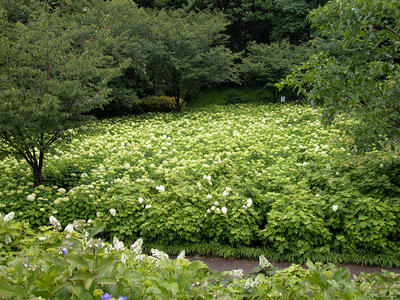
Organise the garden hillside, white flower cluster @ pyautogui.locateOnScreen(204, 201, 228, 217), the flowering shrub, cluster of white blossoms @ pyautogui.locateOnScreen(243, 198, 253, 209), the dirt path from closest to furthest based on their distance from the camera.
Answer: the dirt path, the garden hillside, white flower cluster @ pyautogui.locateOnScreen(204, 201, 228, 217), cluster of white blossoms @ pyautogui.locateOnScreen(243, 198, 253, 209), the flowering shrub

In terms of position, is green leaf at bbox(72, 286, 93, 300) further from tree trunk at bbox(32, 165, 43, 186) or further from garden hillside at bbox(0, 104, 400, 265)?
tree trunk at bbox(32, 165, 43, 186)

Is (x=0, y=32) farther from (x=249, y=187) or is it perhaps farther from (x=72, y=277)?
(x=72, y=277)

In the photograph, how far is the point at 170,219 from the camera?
461cm

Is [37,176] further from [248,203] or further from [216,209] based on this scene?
[248,203]

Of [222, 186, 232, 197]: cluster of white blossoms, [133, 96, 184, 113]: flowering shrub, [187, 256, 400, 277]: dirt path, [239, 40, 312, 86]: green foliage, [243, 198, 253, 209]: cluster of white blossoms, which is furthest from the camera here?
[239, 40, 312, 86]: green foliage

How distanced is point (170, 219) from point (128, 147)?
3.49m

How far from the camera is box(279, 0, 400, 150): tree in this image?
4134mm

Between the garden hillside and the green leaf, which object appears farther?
the garden hillside

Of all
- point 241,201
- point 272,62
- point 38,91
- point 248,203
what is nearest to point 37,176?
point 38,91

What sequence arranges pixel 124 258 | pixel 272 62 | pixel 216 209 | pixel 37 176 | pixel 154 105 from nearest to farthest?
pixel 124 258 → pixel 216 209 → pixel 37 176 → pixel 154 105 → pixel 272 62

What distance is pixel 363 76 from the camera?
4.40 m

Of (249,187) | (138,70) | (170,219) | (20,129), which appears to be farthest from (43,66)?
(138,70)

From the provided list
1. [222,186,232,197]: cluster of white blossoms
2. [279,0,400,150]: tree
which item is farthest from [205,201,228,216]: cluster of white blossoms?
[279,0,400,150]: tree

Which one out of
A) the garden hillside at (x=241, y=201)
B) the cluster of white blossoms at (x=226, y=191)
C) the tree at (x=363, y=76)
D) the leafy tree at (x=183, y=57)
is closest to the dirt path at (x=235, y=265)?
the garden hillside at (x=241, y=201)
